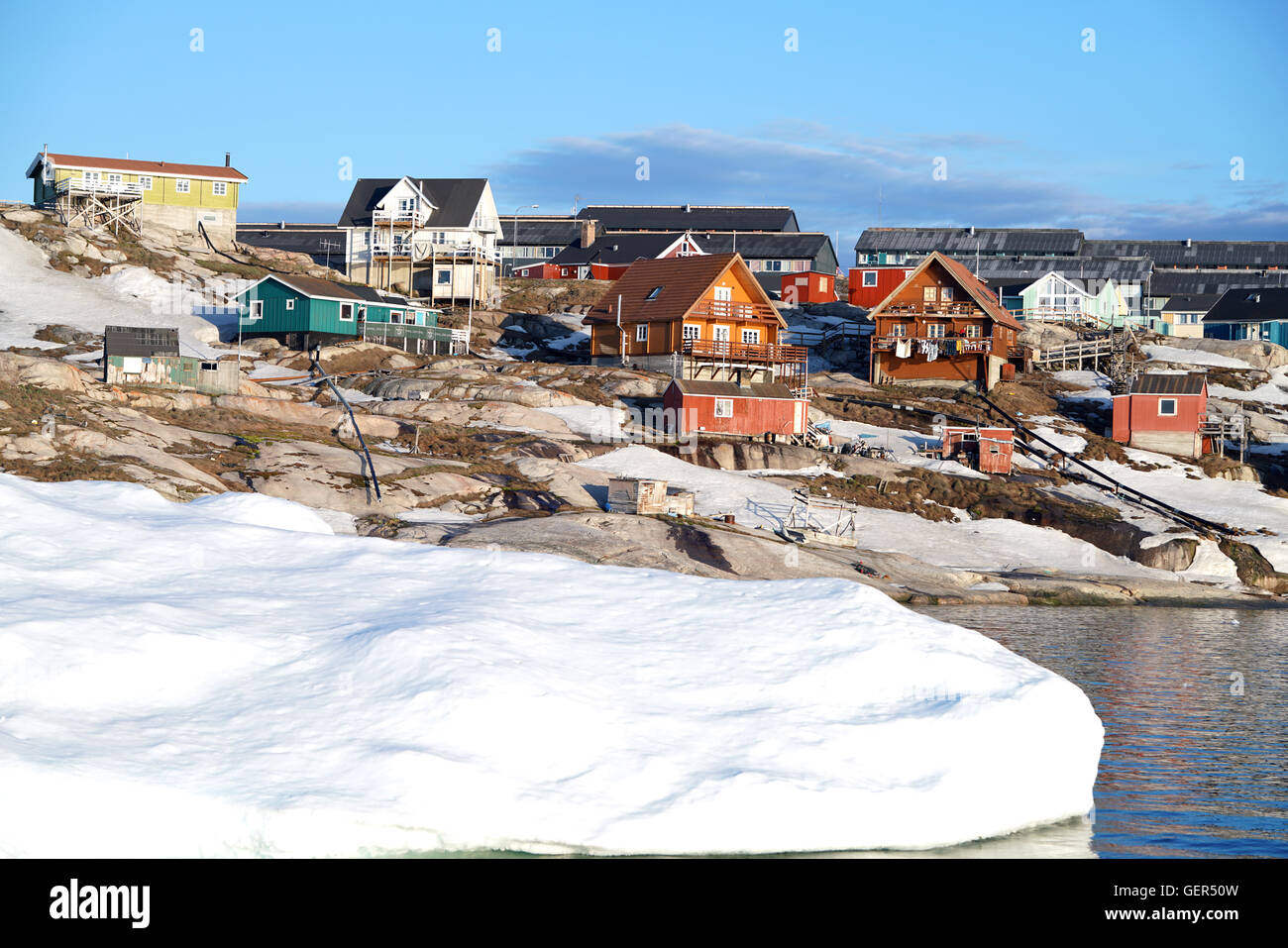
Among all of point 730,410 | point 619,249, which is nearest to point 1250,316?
point 619,249

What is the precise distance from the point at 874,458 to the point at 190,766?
4597 centimetres

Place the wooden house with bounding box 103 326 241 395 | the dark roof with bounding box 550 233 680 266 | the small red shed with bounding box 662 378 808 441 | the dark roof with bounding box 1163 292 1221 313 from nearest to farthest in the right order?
1. the wooden house with bounding box 103 326 241 395
2. the small red shed with bounding box 662 378 808 441
3. the dark roof with bounding box 550 233 680 266
4. the dark roof with bounding box 1163 292 1221 313

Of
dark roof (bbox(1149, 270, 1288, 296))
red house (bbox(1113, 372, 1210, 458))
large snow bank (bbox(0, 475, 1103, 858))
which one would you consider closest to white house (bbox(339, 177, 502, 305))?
red house (bbox(1113, 372, 1210, 458))

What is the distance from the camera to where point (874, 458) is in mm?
56156

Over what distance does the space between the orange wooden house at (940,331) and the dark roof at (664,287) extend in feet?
25.8

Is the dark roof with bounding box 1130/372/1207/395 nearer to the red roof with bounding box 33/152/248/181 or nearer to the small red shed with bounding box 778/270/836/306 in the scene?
the small red shed with bounding box 778/270/836/306

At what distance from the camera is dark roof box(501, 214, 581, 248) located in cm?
11631

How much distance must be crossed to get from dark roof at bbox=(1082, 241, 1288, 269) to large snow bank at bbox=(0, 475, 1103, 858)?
113556 millimetres

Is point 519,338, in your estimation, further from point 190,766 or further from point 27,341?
point 190,766

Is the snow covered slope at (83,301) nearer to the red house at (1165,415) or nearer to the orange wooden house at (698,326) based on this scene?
the orange wooden house at (698,326)

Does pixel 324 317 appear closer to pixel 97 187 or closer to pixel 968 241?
pixel 97 187

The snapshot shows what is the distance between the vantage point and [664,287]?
72.2 meters

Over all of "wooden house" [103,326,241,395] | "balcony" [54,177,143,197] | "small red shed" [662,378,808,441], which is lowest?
"small red shed" [662,378,808,441]
